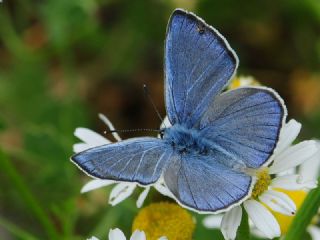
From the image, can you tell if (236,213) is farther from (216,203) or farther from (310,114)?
(310,114)

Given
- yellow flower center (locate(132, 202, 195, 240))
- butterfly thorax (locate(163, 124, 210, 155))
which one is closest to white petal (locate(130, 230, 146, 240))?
yellow flower center (locate(132, 202, 195, 240))

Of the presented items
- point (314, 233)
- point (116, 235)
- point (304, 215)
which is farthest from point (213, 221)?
point (116, 235)

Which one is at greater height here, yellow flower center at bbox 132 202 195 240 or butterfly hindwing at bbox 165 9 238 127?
butterfly hindwing at bbox 165 9 238 127

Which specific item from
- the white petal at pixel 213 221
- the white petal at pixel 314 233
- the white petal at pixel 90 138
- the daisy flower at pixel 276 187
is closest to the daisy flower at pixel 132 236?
the daisy flower at pixel 276 187

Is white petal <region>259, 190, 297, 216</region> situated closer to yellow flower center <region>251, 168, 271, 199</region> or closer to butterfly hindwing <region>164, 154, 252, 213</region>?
yellow flower center <region>251, 168, 271, 199</region>

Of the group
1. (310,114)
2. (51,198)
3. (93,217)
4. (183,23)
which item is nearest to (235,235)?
(183,23)

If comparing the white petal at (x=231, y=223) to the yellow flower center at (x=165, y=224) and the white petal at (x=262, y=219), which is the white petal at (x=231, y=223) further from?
the yellow flower center at (x=165, y=224)
